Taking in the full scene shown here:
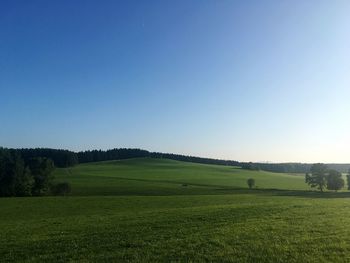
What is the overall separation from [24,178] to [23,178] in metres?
0.23

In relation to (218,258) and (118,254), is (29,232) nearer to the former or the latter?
(118,254)

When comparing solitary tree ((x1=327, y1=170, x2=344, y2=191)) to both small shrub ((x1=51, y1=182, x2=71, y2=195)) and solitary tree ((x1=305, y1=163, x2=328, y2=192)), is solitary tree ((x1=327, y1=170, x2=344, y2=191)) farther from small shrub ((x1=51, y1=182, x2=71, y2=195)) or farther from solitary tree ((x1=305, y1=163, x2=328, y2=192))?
small shrub ((x1=51, y1=182, x2=71, y2=195))

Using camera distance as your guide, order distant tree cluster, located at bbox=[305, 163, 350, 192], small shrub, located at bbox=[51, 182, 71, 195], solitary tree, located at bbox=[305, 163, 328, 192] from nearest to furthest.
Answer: small shrub, located at bbox=[51, 182, 71, 195], distant tree cluster, located at bbox=[305, 163, 350, 192], solitary tree, located at bbox=[305, 163, 328, 192]

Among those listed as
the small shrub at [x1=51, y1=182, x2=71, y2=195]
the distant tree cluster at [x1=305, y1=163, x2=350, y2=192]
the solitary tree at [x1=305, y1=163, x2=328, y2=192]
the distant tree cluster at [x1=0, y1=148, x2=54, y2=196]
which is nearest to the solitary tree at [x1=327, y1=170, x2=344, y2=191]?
the distant tree cluster at [x1=305, y1=163, x2=350, y2=192]

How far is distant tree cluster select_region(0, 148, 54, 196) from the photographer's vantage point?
104 m

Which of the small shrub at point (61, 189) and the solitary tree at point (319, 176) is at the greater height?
the solitary tree at point (319, 176)

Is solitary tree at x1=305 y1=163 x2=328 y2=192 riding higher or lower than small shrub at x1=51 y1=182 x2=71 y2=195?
higher

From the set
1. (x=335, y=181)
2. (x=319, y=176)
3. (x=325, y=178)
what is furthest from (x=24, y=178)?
(x=335, y=181)

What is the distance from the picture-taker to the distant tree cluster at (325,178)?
121625 millimetres

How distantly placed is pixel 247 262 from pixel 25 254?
955cm

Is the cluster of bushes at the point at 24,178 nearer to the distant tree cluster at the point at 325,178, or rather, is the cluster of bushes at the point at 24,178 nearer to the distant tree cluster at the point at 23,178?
the distant tree cluster at the point at 23,178

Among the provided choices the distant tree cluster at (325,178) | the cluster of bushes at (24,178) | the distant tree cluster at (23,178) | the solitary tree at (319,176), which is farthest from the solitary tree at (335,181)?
the distant tree cluster at (23,178)

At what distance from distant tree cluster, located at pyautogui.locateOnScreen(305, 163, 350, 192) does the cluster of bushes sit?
73.9m

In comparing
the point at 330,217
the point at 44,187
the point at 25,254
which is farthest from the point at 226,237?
the point at 44,187
